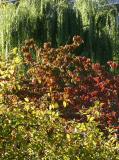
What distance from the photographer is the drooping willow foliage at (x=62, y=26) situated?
52.6 ft

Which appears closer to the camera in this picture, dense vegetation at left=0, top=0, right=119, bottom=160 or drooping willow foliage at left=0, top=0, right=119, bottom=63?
dense vegetation at left=0, top=0, right=119, bottom=160

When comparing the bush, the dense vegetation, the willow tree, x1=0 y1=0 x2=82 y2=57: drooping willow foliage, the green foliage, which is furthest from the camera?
x1=0 y1=0 x2=82 y2=57: drooping willow foliage

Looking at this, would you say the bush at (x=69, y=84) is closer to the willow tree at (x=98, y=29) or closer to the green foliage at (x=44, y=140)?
the willow tree at (x=98, y=29)

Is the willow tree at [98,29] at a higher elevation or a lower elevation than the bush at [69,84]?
higher

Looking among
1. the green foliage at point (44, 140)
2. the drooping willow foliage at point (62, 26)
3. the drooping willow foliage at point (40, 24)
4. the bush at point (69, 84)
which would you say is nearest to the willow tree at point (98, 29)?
the drooping willow foliage at point (62, 26)

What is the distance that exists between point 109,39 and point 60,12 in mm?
1718

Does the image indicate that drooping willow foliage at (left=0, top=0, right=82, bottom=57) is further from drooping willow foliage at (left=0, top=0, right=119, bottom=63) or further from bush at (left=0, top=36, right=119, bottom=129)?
bush at (left=0, top=36, right=119, bottom=129)

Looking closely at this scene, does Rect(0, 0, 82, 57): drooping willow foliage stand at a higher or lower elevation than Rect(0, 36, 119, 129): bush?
higher

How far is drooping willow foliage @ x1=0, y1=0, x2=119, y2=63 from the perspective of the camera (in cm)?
1605

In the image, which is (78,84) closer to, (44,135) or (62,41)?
(62,41)

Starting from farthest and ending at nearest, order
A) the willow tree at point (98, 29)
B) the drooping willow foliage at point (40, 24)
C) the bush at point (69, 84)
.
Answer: the drooping willow foliage at point (40, 24), the willow tree at point (98, 29), the bush at point (69, 84)

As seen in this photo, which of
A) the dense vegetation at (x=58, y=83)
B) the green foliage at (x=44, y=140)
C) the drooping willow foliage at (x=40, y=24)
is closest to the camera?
the green foliage at (x=44, y=140)

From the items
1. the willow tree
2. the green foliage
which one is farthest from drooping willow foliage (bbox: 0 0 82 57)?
the green foliage

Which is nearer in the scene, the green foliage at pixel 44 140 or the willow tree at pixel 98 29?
the green foliage at pixel 44 140
